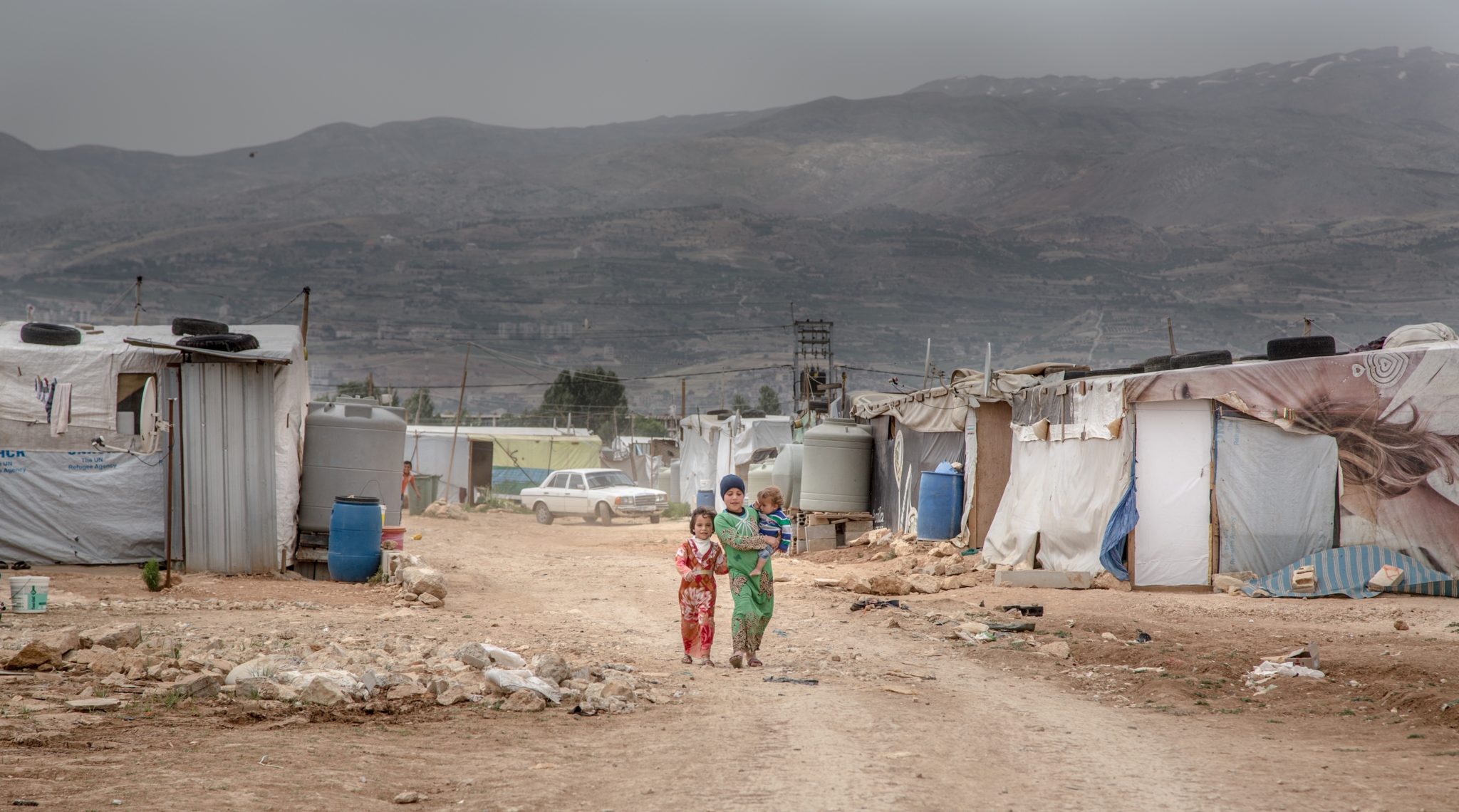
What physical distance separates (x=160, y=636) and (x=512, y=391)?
131 metres

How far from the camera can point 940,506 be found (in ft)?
62.3

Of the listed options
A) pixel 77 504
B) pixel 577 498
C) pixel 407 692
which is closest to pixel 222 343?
pixel 77 504

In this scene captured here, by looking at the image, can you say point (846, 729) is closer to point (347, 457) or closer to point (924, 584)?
point (924, 584)

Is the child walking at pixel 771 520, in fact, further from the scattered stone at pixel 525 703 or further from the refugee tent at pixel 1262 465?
the refugee tent at pixel 1262 465

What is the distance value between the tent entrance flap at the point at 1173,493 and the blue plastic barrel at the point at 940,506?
14.5ft

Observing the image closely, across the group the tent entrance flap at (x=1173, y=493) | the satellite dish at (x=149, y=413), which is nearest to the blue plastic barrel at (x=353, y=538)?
A: the satellite dish at (x=149, y=413)

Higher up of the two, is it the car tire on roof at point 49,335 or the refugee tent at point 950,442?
the car tire on roof at point 49,335

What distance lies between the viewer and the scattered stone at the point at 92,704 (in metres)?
6.80

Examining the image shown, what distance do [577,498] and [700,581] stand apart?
27.1m

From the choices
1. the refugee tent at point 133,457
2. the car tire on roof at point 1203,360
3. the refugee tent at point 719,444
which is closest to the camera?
the refugee tent at point 133,457

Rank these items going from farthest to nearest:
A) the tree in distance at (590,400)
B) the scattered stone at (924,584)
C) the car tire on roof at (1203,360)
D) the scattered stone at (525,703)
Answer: the tree in distance at (590,400), the car tire on roof at (1203,360), the scattered stone at (924,584), the scattered stone at (525,703)

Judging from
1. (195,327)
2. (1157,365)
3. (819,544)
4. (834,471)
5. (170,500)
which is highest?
(195,327)

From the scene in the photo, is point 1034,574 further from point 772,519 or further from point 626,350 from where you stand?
point 626,350

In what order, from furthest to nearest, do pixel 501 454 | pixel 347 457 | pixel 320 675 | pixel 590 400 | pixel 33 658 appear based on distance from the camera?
pixel 590 400
pixel 501 454
pixel 347 457
pixel 33 658
pixel 320 675
